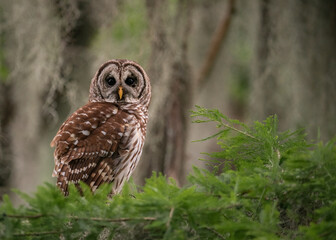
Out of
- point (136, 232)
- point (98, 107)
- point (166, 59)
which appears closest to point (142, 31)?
point (166, 59)

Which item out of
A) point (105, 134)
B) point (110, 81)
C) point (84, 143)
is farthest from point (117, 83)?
point (84, 143)

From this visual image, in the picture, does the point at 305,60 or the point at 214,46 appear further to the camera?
the point at 214,46

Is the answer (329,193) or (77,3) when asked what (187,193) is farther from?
(77,3)

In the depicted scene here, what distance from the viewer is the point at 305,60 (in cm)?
611

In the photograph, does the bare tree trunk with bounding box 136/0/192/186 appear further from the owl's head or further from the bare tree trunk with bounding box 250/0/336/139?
the owl's head

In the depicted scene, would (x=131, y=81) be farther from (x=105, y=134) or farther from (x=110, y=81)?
(x=105, y=134)

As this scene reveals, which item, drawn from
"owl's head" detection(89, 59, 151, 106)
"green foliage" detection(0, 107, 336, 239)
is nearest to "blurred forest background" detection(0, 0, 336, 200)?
"owl's head" detection(89, 59, 151, 106)

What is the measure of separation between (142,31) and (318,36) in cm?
224

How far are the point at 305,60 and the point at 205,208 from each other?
15.6 ft

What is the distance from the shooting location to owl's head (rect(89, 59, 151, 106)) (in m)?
4.14

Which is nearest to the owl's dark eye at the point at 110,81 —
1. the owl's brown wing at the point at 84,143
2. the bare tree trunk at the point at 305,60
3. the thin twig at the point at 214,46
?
the owl's brown wing at the point at 84,143

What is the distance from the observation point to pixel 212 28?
363 inches

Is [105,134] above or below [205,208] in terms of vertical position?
above

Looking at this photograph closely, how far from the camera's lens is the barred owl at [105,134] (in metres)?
3.48
